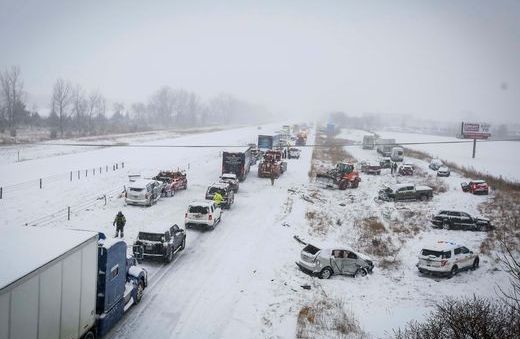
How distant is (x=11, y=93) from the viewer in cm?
10256

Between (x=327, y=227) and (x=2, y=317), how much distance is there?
24.1m

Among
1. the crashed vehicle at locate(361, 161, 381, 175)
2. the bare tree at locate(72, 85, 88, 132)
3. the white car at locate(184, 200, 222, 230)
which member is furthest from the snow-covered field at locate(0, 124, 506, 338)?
the bare tree at locate(72, 85, 88, 132)

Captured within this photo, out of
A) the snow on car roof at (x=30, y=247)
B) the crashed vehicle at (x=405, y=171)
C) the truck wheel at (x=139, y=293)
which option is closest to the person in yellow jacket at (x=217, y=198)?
the truck wheel at (x=139, y=293)

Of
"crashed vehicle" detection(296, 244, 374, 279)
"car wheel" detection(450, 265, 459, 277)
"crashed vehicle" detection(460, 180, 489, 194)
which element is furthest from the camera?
"crashed vehicle" detection(460, 180, 489, 194)

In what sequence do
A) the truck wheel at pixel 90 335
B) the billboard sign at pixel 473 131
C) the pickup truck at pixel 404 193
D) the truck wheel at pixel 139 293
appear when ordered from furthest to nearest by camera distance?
the billboard sign at pixel 473 131, the pickup truck at pixel 404 193, the truck wheel at pixel 139 293, the truck wheel at pixel 90 335

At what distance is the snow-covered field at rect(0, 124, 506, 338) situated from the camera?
49.7 feet

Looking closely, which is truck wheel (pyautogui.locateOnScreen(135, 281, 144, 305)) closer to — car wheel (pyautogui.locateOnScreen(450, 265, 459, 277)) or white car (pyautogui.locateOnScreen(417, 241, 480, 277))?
white car (pyautogui.locateOnScreen(417, 241, 480, 277))

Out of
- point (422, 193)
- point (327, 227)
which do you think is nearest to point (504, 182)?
point (422, 193)

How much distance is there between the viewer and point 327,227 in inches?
1184

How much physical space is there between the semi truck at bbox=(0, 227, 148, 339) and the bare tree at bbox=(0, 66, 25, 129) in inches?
3495

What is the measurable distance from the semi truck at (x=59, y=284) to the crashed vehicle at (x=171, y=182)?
69.4 feet

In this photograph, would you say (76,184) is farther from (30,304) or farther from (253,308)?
(30,304)

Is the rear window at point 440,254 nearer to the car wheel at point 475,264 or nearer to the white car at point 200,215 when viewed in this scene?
the car wheel at point 475,264

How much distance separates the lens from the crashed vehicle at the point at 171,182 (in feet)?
116
